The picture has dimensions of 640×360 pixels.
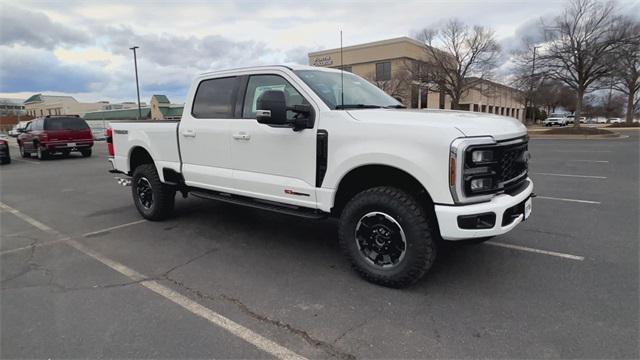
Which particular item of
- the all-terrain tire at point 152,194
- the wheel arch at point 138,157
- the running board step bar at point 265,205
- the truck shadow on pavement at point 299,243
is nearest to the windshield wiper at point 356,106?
the running board step bar at point 265,205

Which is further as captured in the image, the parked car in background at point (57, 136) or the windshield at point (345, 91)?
the parked car in background at point (57, 136)

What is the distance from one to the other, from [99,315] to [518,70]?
3360cm

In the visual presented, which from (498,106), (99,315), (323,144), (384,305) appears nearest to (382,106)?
(323,144)

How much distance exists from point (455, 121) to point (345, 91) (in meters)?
1.49

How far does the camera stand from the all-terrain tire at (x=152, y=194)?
5.95m

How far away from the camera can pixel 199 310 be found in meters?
3.36

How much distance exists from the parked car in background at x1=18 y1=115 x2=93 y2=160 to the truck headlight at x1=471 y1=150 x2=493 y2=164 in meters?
18.3

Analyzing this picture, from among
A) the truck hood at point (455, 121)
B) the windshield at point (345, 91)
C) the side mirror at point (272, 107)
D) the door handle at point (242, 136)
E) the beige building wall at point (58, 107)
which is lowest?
the door handle at point (242, 136)

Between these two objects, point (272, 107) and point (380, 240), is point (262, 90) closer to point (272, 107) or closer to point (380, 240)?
point (272, 107)

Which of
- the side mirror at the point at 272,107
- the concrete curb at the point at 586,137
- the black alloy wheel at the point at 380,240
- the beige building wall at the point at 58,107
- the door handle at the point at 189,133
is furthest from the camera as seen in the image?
the beige building wall at the point at 58,107

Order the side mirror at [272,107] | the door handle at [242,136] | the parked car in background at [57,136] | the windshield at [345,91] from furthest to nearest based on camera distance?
the parked car in background at [57,136] → the door handle at [242,136] → the windshield at [345,91] → the side mirror at [272,107]

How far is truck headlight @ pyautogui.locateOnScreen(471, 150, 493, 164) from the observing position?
125 inches

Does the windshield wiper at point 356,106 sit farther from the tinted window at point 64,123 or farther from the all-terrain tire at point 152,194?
the tinted window at point 64,123

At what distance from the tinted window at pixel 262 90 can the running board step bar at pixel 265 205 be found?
0.96 metres
